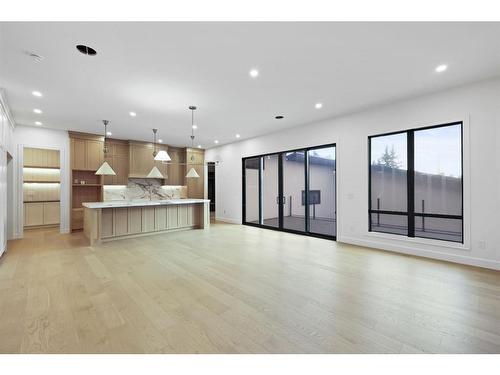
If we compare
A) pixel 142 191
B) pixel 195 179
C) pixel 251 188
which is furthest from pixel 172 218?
pixel 251 188

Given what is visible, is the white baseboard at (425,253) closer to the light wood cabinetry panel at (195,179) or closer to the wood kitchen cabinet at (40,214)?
the light wood cabinetry panel at (195,179)

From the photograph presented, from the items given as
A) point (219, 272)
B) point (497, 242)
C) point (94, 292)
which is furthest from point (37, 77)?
point (497, 242)

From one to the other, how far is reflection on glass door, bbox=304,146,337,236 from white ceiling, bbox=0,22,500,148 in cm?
120

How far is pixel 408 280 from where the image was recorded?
119 inches

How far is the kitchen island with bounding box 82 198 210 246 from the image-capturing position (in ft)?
16.8

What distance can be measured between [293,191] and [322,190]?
101cm

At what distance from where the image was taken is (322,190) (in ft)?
20.0

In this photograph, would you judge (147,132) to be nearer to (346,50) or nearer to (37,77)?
(37,77)

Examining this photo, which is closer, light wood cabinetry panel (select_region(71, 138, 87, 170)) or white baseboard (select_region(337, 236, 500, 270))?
white baseboard (select_region(337, 236, 500, 270))

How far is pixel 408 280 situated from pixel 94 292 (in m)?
4.02

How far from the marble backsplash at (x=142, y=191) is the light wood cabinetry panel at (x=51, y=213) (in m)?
1.71

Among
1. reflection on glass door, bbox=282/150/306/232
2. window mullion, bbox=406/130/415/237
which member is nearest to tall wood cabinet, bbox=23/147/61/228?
reflection on glass door, bbox=282/150/306/232

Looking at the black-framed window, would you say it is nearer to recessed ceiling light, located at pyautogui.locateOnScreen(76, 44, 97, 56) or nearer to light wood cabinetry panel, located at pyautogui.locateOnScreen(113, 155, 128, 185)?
recessed ceiling light, located at pyautogui.locateOnScreen(76, 44, 97, 56)

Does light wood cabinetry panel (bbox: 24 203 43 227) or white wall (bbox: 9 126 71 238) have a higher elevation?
white wall (bbox: 9 126 71 238)
